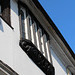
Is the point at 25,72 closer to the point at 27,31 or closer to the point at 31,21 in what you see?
the point at 27,31

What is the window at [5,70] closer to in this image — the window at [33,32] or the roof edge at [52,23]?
the window at [33,32]

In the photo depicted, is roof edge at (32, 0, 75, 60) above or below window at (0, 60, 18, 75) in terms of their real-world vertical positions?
above

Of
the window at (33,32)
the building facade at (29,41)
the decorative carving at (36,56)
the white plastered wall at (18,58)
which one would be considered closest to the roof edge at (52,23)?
the building facade at (29,41)

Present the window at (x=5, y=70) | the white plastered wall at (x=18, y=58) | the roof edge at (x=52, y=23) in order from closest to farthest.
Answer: the window at (x=5, y=70)
the white plastered wall at (x=18, y=58)
the roof edge at (x=52, y=23)

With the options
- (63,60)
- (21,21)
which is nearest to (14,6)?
(21,21)

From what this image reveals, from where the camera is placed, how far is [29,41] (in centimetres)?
747

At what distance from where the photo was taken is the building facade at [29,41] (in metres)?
6.51

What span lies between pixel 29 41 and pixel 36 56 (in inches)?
20.6

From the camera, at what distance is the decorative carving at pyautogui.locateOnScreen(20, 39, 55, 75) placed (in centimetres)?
735

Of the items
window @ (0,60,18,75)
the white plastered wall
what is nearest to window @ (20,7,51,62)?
the white plastered wall

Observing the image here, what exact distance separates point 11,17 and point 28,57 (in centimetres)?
118

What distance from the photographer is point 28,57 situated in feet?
24.1

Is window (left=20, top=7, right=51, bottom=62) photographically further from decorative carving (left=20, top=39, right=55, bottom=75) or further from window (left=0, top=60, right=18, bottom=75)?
window (left=0, top=60, right=18, bottom=75)

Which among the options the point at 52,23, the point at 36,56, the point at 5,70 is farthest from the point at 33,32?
the point at 5,70
